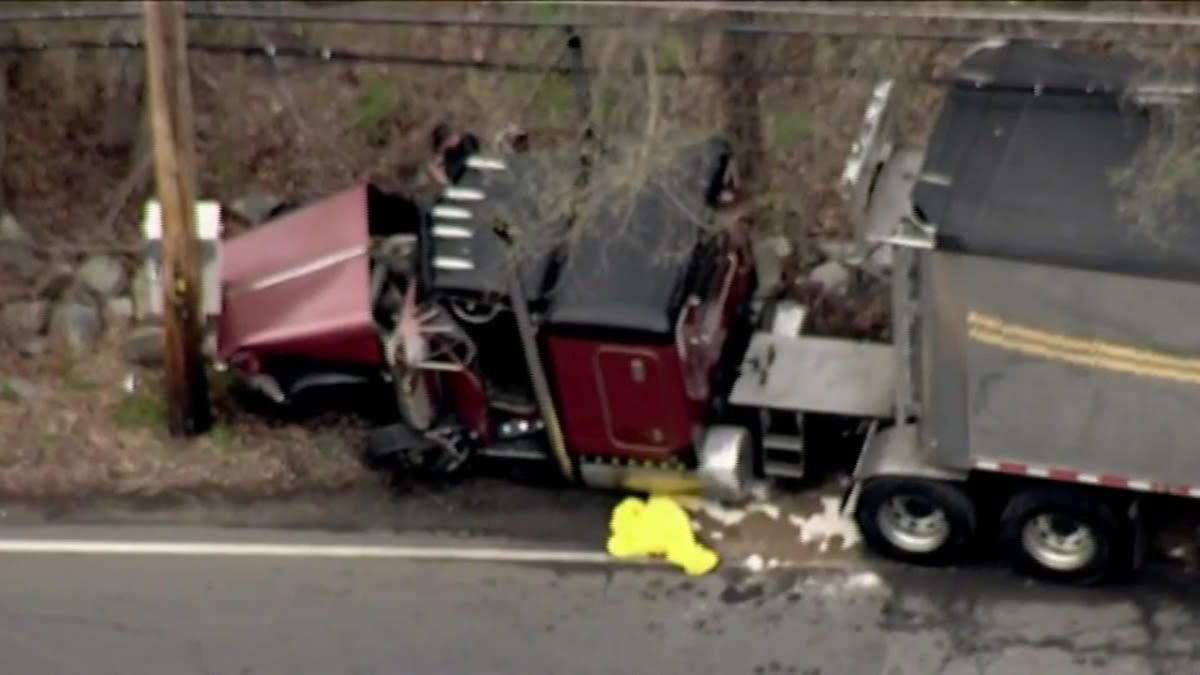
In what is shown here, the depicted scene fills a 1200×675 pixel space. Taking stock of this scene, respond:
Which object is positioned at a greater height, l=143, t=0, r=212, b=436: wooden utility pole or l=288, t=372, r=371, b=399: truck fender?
l=143, t=0, r=212, b=436: wooden utility pole

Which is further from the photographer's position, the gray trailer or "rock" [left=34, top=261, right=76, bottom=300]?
"rock" [left=34, top=261, right=76, bottom=300]

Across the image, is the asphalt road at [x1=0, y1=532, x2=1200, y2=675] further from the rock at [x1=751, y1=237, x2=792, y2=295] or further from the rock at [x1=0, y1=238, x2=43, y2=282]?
the rock at [x1=0, y1=238, x2=43, y2=282]

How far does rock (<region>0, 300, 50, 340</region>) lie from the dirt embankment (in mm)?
157

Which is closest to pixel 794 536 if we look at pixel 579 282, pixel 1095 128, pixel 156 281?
pixel 579 282

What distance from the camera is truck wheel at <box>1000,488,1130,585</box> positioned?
47.4 feet

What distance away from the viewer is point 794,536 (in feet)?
51.0

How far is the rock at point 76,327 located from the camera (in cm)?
1733

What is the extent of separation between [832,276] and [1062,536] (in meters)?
3.05

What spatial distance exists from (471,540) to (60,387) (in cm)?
325

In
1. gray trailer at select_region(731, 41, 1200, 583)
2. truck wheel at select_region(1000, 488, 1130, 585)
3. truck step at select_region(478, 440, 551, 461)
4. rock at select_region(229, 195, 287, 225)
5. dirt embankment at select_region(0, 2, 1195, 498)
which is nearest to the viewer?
gray trailer at select_region(731, 41, 1200, 583)

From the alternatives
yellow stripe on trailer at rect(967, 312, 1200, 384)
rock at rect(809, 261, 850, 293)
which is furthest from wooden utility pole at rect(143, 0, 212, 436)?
yellow stripe on trailer at rect(967, 312, 1200, 384)

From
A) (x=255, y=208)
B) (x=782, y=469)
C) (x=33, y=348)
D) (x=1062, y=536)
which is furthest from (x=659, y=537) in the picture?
(x=33, y=348)

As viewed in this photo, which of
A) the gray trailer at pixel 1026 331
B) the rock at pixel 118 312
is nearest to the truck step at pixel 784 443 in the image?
→ the gray trailer at pixel 1026 331

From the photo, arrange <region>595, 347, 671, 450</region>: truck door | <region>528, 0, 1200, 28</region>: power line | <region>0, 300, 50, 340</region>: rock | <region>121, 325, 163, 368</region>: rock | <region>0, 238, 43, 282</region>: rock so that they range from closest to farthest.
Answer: <region>595, 347, 671, 450</region>: truck door → <region>528, 0, 1200, 28</region>: power line → <region>121, 325, 163, 368</region>: rock → <region>0, 300, 50, 340</region>: rock → <region>0, 238, 43, 282</region>: rock
